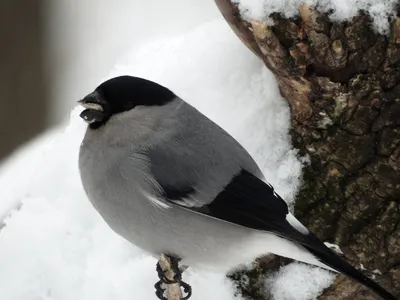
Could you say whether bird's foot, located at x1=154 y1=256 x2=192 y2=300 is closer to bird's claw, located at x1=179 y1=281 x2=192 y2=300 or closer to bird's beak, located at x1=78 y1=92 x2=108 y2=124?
bird's claw, located at x1=179 y1=281 x2=192 y2=300

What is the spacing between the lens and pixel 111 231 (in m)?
1.94

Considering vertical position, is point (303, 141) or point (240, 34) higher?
point (240, 34)

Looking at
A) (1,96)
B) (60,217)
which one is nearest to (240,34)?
(60,217)

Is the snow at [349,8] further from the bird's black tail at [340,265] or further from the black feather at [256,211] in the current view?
the bird's black tail at [340,265]

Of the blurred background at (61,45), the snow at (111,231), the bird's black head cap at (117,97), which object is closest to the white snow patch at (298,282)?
the snow at (111,231)

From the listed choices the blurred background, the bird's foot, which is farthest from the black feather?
the blurred background

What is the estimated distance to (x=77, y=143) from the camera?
7.15ft

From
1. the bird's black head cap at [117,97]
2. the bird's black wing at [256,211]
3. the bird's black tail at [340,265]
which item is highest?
Result: the bird's black head cap at [117,97]

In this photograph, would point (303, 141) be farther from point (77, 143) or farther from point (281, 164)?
point (77, 143)

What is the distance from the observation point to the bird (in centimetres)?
154

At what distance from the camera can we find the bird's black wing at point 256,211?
152 cm

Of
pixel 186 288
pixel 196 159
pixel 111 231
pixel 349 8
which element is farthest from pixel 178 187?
pixel 349 8

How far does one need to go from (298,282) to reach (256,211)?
357 mm

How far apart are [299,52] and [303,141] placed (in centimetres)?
30
